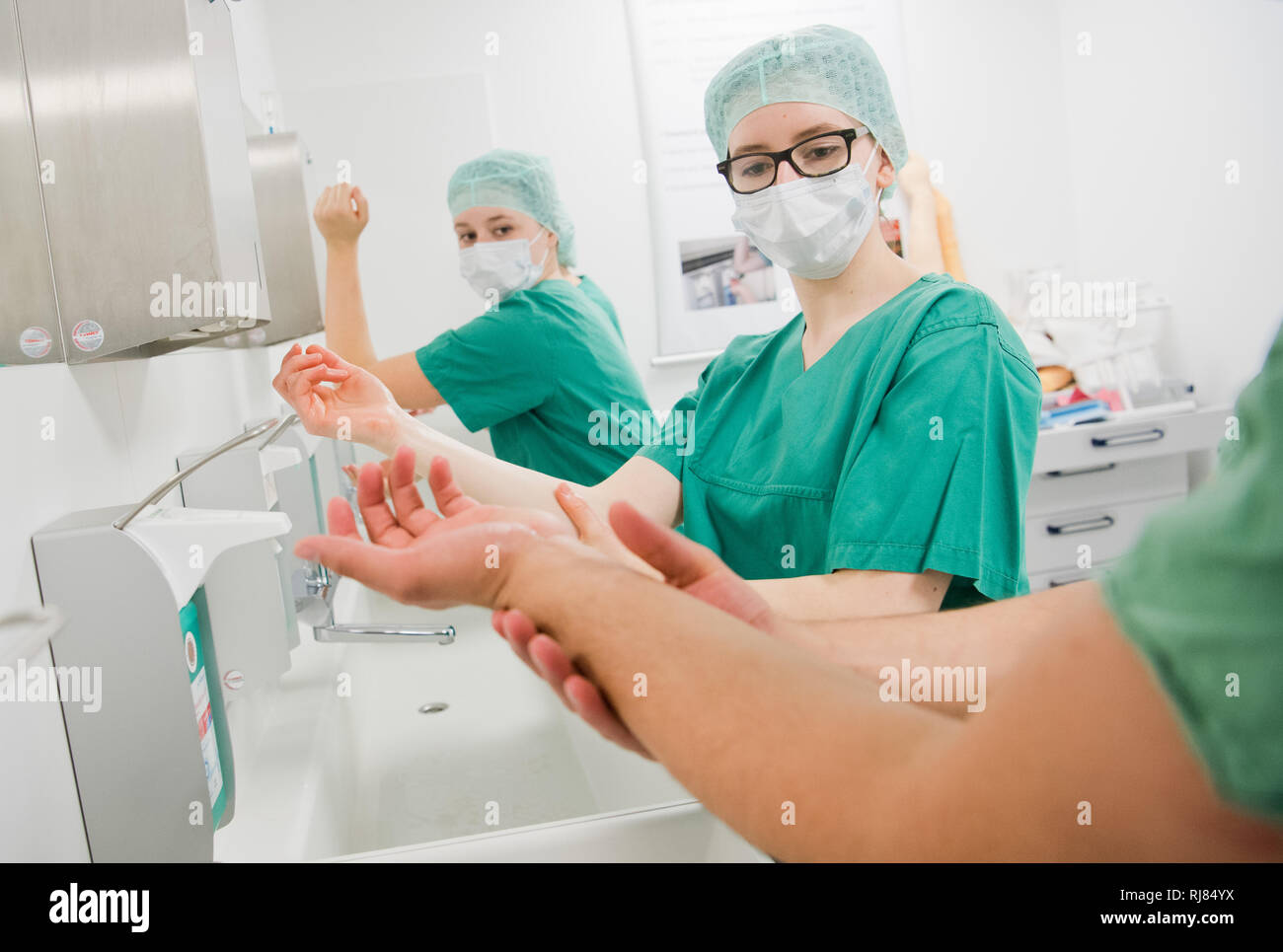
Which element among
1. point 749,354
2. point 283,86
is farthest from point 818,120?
point 283,86

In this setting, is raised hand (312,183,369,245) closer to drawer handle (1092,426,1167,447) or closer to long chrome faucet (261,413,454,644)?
long chrome faucet (261,413,454,644)

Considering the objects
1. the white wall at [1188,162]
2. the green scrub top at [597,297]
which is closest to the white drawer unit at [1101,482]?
the white wall at [1188,162]

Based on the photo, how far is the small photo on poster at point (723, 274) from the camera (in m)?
1.79

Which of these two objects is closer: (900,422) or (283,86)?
(900,422)

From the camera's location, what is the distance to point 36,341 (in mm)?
480

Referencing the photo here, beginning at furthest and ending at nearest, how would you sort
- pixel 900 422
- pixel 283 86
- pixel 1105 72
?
1. pixel 1105 72
2. pixel 283 86
3. pixel 900 422

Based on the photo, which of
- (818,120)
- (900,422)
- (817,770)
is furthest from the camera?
(818,120)

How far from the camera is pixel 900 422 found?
0.58 metres

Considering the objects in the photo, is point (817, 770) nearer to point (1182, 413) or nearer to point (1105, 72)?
point (1182, 413)

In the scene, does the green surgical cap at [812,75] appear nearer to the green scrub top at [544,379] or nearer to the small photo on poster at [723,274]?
the green scrub top at [544,379]

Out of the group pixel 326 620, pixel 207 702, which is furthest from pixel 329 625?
pixel 207 702

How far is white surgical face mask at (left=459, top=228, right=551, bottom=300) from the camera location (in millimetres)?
1170
